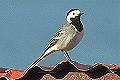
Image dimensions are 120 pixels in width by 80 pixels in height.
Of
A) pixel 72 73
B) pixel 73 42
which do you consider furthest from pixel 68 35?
pixel 72 73

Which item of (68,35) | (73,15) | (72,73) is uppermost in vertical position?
(73,15)

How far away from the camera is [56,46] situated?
136 inches

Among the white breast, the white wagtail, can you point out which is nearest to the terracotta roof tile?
the white wagtail

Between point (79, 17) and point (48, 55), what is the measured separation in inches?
18.9

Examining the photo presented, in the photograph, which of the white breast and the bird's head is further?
the bird's head

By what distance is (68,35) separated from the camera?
3.48m

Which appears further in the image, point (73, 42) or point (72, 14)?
point (72, 14)

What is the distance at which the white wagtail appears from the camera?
3383 millimetres

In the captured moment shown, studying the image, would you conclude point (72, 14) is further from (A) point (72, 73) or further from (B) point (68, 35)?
(A) point (72, 73)

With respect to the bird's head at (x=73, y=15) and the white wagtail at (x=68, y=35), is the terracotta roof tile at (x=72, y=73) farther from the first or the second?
the bird's head at (x=73, y=15)

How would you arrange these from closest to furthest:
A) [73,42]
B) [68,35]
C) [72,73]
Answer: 1. [72,73]
2. [73,42]
3. [68,35]

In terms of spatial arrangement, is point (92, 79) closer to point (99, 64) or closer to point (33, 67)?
point (99, 64)

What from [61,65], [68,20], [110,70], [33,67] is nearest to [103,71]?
[110,70]

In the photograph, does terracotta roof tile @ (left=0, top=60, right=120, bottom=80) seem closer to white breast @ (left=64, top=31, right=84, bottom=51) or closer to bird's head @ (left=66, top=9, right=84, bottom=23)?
white breast @ (left=64, top=31, right=84, bottom=51)
